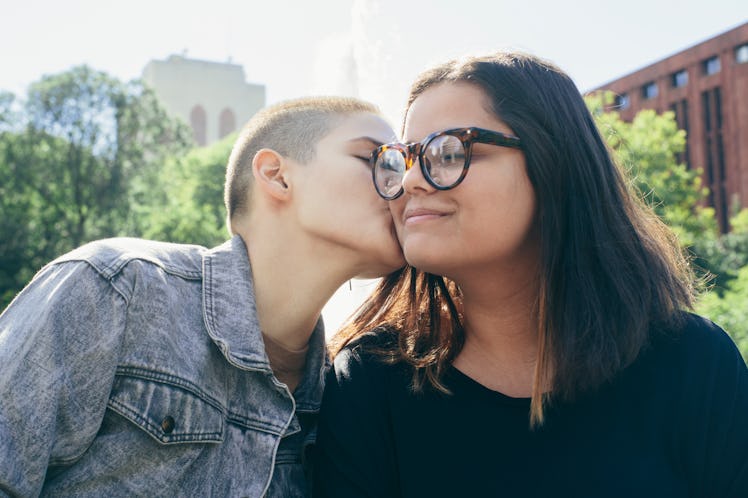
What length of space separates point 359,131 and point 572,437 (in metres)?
1.61

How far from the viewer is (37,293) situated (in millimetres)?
2426

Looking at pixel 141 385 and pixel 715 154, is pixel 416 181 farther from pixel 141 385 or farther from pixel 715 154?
pixel 715 154

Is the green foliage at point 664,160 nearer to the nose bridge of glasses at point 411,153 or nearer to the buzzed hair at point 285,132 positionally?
the buzzed hair at point 285,132

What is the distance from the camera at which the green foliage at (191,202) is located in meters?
29.6

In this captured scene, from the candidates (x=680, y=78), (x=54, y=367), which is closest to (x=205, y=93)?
(x=680, y=78)

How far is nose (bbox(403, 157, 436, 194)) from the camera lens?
2.63m

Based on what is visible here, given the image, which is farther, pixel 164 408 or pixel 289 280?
pixel 289 280

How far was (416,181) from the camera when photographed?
8.72 ft

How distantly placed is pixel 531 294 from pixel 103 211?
1179 inches

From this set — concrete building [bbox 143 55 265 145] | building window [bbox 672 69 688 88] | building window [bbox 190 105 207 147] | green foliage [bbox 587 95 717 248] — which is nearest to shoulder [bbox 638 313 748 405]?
green foliage [bbox 587 95 717 248]

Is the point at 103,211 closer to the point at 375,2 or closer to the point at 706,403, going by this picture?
the point at 375,2

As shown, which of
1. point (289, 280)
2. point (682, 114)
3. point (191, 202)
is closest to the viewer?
point (289, 280)

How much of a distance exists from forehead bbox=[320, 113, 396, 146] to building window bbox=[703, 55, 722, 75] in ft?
166

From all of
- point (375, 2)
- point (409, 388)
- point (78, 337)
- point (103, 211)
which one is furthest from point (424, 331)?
point (103, 211)
